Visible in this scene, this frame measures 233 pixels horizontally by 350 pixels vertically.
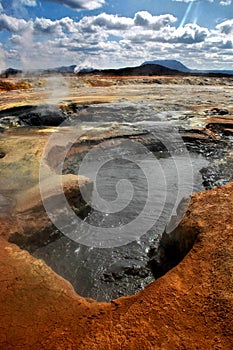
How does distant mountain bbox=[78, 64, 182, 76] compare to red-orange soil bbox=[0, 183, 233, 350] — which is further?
distant mountain bbox=[78, 64, 182, 76]

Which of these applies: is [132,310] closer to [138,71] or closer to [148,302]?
[148,302]

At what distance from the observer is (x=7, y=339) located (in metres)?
2.46

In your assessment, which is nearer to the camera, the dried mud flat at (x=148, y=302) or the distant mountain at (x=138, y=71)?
the dried mud flat at (x=148, y=302)

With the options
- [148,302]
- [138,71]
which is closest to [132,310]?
[148,302]

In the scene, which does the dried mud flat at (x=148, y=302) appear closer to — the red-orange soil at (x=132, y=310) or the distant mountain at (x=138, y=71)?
the red-orange soil at (x=132, y=310)

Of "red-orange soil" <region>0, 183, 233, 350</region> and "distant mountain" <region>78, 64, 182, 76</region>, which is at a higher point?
"red-orange soil" <region>0, 183, 233, 350</region>

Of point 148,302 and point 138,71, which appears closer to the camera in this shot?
point 148,302

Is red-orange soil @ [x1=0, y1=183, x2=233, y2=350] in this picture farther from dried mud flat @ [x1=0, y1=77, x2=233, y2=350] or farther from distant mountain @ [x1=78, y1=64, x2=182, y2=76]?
distant mountain @ [x1=78, y1=64, x2=182, y2=76]

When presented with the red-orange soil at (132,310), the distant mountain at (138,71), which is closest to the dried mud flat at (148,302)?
the red-orange soil at (132,310)

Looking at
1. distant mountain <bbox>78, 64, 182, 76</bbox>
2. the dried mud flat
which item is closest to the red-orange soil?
the dried mud flat

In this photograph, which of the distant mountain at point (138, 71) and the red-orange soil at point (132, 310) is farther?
the distant mountain at point (138, 71)

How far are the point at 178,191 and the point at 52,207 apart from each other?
123 inches

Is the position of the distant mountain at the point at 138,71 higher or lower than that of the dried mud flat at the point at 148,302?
lower

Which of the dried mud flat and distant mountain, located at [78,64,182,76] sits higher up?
the dried mud flat
